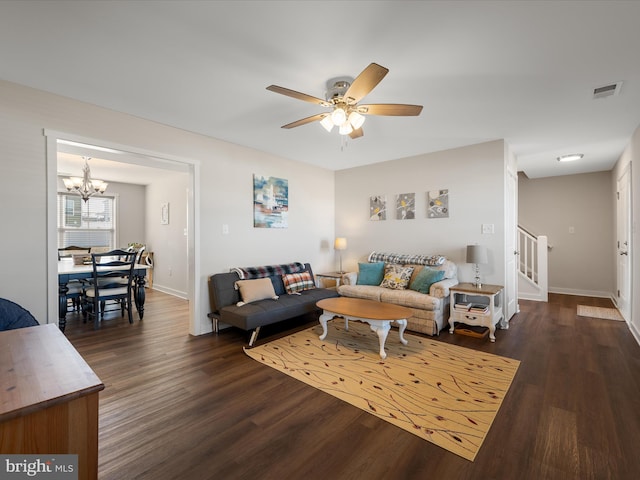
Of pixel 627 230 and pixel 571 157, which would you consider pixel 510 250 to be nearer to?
pixel 627 230

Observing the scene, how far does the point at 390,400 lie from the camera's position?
7.32 feet

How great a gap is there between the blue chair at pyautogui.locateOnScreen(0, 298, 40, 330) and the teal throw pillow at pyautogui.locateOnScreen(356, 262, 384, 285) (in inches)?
145

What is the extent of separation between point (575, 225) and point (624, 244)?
192cm

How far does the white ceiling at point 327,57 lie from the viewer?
1697mm

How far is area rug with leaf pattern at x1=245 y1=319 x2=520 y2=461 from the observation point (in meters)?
1.96

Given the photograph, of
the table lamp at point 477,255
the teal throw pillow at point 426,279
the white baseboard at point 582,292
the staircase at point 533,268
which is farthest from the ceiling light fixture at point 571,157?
the teal throw pillow at point 426,279

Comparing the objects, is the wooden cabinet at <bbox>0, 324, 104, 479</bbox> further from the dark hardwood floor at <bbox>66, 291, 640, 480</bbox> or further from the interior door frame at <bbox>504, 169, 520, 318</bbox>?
the interior door frame at <bbox>504, 169, 520, 318</bbox>

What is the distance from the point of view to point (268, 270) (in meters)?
4.29

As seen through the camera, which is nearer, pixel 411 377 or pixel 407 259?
pixel 411 377

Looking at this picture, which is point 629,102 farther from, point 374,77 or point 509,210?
point 374,77

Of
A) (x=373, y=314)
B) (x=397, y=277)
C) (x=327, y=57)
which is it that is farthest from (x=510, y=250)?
(x=327, y=57)

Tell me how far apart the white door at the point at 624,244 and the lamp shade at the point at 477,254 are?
1.90 m

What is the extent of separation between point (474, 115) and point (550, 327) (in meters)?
2.96

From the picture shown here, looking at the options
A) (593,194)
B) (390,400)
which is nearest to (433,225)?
(390,400)
